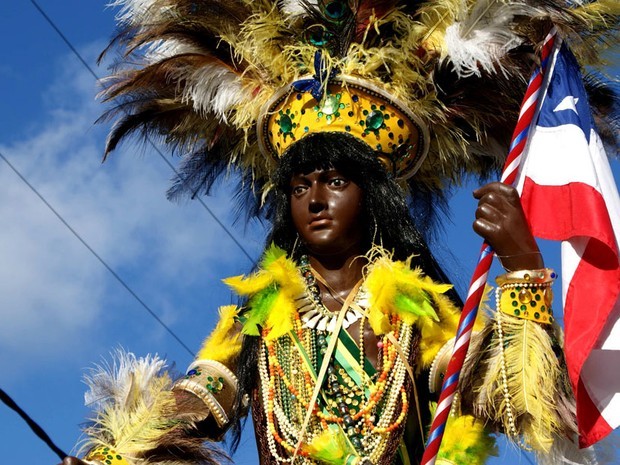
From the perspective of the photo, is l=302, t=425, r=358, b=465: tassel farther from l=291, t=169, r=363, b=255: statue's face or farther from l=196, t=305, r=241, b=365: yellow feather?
l=291, t=169, r=363, b=255: statue's face

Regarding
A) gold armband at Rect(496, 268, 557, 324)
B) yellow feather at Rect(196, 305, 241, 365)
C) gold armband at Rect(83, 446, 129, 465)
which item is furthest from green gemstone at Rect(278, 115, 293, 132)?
gold armband at Rect(83, 446, 129, 465)

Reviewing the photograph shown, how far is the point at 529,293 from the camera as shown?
5.09 m

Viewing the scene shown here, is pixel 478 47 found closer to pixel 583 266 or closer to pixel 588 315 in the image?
pixel 583 266

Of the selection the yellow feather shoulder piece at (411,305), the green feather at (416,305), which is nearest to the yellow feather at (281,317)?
the yellow feather shoulder piece at (411,305)

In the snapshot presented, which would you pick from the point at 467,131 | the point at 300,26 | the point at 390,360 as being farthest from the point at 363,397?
the point at 300,26

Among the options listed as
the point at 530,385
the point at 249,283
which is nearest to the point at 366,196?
the point at 249,283

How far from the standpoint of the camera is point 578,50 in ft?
19.4

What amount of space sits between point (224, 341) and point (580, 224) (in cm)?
185

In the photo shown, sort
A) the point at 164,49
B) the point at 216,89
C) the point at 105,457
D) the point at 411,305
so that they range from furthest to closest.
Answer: the point at 164,49, the point at 216,89, the point at 411,305, the point at 105,457

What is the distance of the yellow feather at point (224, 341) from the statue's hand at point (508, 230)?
58.3 inches

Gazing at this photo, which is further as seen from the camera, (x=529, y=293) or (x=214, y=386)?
(x=214, y=386)

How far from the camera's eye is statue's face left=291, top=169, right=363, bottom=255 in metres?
5.77

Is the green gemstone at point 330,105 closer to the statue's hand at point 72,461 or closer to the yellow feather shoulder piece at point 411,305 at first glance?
the yellow feather shoulder piece at point 411,305

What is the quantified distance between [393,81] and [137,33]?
150 centimetres
